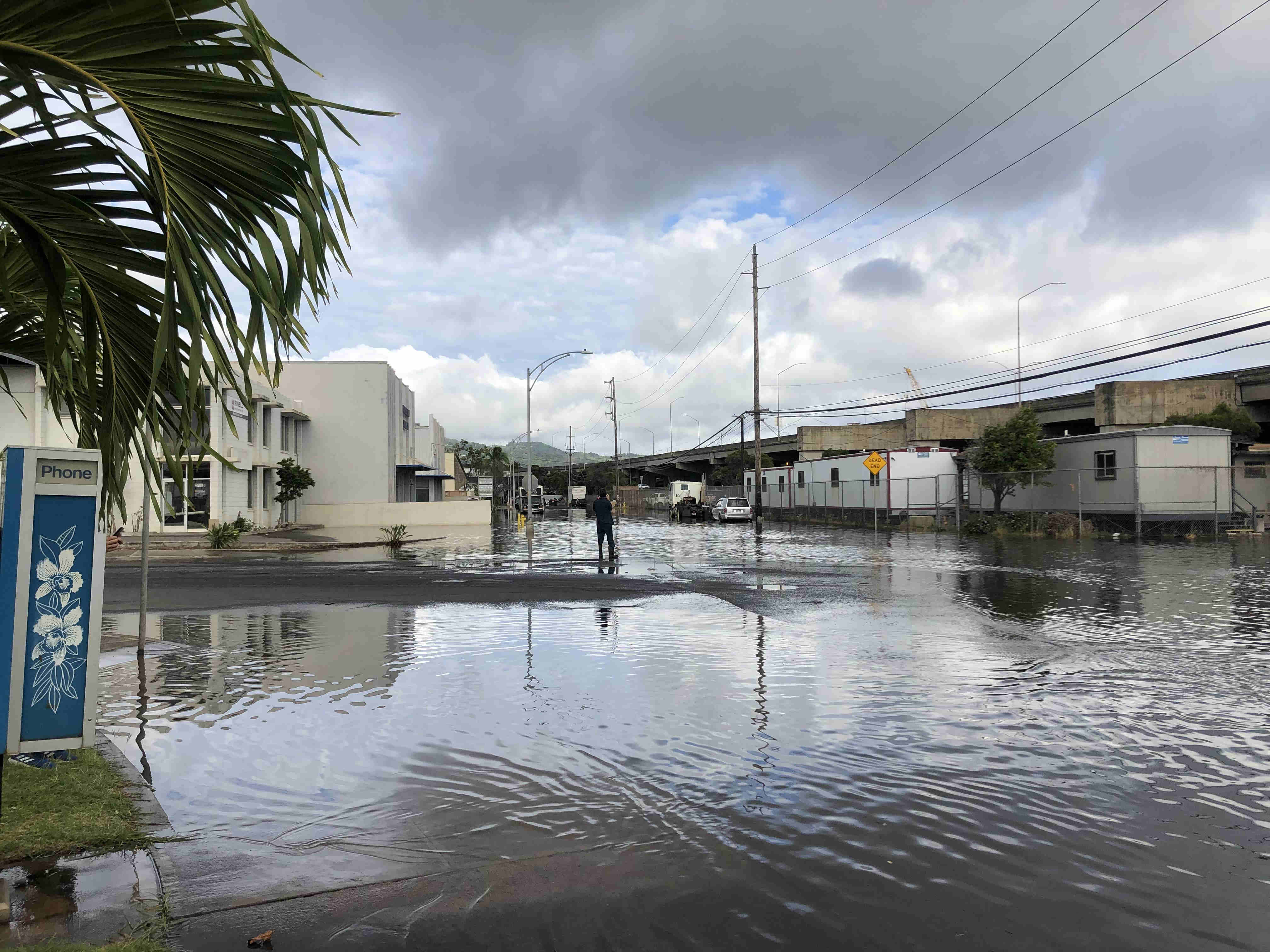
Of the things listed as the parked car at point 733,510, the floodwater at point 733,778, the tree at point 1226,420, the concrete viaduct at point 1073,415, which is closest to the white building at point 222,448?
the floodwater at point 733,778

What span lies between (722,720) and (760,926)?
3461 mm

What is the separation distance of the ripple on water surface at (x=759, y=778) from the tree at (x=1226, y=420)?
4805cm

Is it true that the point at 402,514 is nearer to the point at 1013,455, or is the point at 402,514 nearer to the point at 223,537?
the point at 223,537

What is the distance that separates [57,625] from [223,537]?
27.6 metres

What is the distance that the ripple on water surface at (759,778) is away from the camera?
4.12 meters

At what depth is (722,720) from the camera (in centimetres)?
734

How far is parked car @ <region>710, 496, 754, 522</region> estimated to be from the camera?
55562 millimetres

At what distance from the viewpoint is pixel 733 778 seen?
5887 mm

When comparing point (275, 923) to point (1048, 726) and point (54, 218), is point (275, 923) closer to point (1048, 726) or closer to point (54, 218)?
point (54, 218)

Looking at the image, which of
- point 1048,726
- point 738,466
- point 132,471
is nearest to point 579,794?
point 1048,726

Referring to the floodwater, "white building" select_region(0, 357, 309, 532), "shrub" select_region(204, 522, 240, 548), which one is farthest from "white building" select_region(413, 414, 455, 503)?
the floodwater

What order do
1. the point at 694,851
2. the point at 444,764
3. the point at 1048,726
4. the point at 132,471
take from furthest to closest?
the point at 132,471 < the point at 1048,726 < the point at 444,764 < the point at 694,851

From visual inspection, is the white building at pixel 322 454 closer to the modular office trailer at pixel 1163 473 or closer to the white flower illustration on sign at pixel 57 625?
the modular office trailer at pixel 1163 473

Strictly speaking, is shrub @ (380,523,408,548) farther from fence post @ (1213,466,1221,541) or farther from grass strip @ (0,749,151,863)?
grass strip @ (0,749,151,863)
